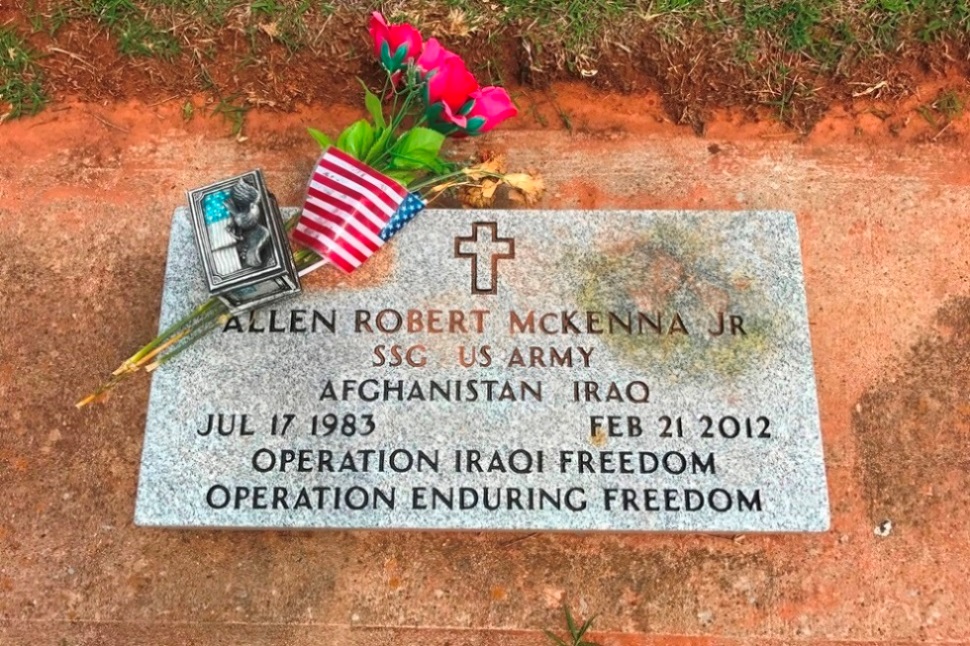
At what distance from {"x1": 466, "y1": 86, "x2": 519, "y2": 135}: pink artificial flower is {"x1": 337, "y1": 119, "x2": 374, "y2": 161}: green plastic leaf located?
1.55 ft

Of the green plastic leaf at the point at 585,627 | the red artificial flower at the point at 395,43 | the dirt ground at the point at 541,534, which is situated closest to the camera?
the green plastic leaf at the point at 585,627

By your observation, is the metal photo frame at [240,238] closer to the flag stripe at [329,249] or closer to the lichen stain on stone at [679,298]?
the flag stripe at [329,249]

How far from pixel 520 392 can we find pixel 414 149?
1219mm

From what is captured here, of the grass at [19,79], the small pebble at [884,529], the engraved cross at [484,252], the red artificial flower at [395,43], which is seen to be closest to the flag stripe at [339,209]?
the engraved cross at [484,252]

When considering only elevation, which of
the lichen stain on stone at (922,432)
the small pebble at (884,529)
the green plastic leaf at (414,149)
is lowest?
the small pebble at (884,529)

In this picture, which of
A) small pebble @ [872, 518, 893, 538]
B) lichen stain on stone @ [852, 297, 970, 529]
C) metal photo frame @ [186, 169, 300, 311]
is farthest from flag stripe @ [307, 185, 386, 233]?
small pebble @ [872, 518, 893, 538]

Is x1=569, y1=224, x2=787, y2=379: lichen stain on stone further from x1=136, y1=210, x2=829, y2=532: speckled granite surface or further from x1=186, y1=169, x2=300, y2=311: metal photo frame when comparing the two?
x1=186, y1=169, x2=300, y2=311: metal photo frame

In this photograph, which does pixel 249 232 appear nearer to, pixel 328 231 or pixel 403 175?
pixel 328 231

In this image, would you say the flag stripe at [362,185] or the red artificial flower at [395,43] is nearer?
the flag stripe at [362,185]

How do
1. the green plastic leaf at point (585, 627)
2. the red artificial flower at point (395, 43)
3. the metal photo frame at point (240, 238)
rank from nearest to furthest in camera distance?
the metal photo frame at point (240, 238)
the green plastic leaf at point (585, 627)
the red artificial flower at point (395, 43)

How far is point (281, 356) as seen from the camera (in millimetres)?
3186

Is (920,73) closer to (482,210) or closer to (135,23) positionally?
(482,210)

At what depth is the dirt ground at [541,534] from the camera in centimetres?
328

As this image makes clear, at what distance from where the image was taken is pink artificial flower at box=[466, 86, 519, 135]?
3.46 metres
